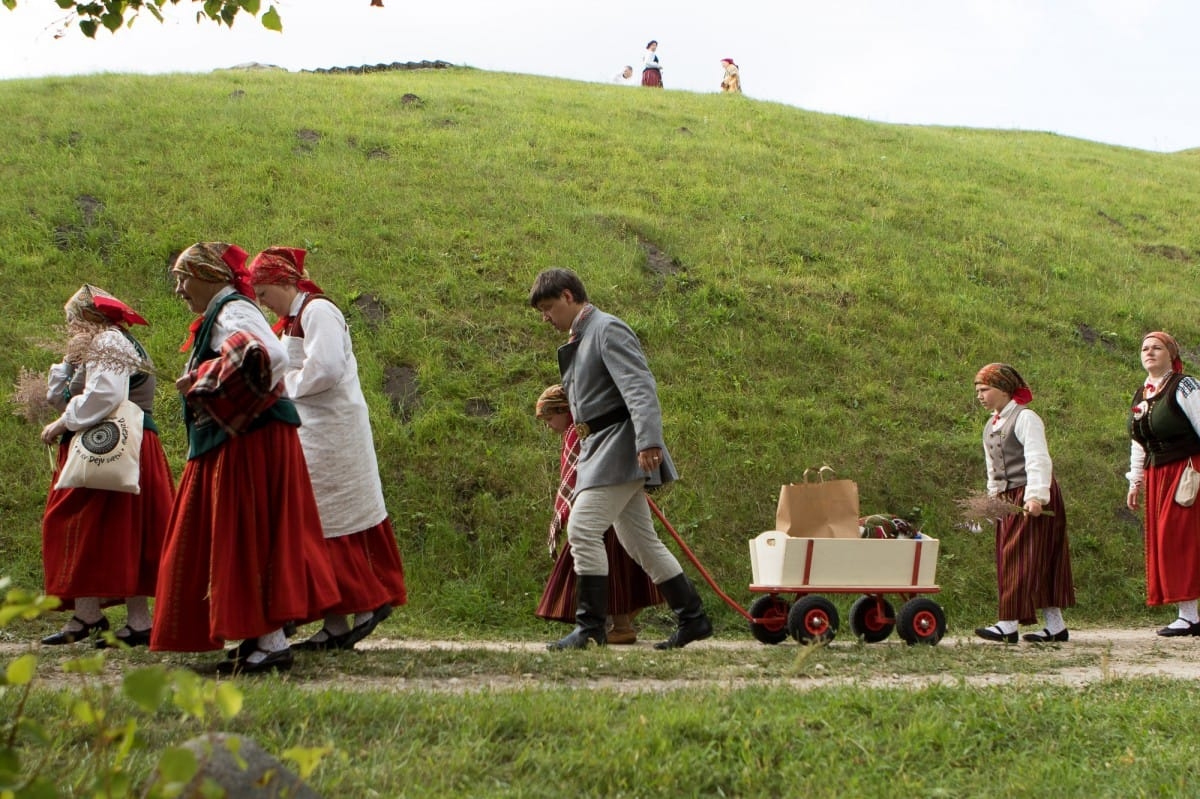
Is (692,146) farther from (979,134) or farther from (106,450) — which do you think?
(106,450)

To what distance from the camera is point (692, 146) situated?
72.9ft

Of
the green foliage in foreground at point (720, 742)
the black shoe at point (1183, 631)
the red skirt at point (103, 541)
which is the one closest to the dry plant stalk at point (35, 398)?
the red skirt at point (103, 541)

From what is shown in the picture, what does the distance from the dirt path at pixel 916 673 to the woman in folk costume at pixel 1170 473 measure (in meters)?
0.39

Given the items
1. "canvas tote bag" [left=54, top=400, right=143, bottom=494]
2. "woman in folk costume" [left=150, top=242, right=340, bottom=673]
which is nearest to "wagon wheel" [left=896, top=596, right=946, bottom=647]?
"woman in folk costume" [left=150, top=242, right=340, bottom=673]

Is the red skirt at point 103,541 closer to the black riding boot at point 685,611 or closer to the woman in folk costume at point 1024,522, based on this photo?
the black riding boot at point 685,611

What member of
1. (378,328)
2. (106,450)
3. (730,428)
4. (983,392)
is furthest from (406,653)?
(378,328)

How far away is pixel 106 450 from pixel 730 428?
22.9 ft

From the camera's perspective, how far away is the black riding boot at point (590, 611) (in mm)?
7234

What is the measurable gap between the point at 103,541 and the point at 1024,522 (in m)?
6.04

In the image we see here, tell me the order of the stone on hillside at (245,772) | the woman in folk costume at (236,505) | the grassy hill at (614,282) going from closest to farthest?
the stone on hillside at (245,772) < the woman in folk costume at (236,505) < the grassy hill at (614,282)

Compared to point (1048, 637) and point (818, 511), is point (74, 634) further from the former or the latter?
point (1048, 637)

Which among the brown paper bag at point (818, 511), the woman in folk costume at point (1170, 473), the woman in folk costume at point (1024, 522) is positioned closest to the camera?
the brown paper bag at point (818, 511)

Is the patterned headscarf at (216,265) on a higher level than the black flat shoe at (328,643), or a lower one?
higher

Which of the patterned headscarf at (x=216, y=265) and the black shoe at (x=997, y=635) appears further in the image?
the black shoe at (x=997, y=635)
